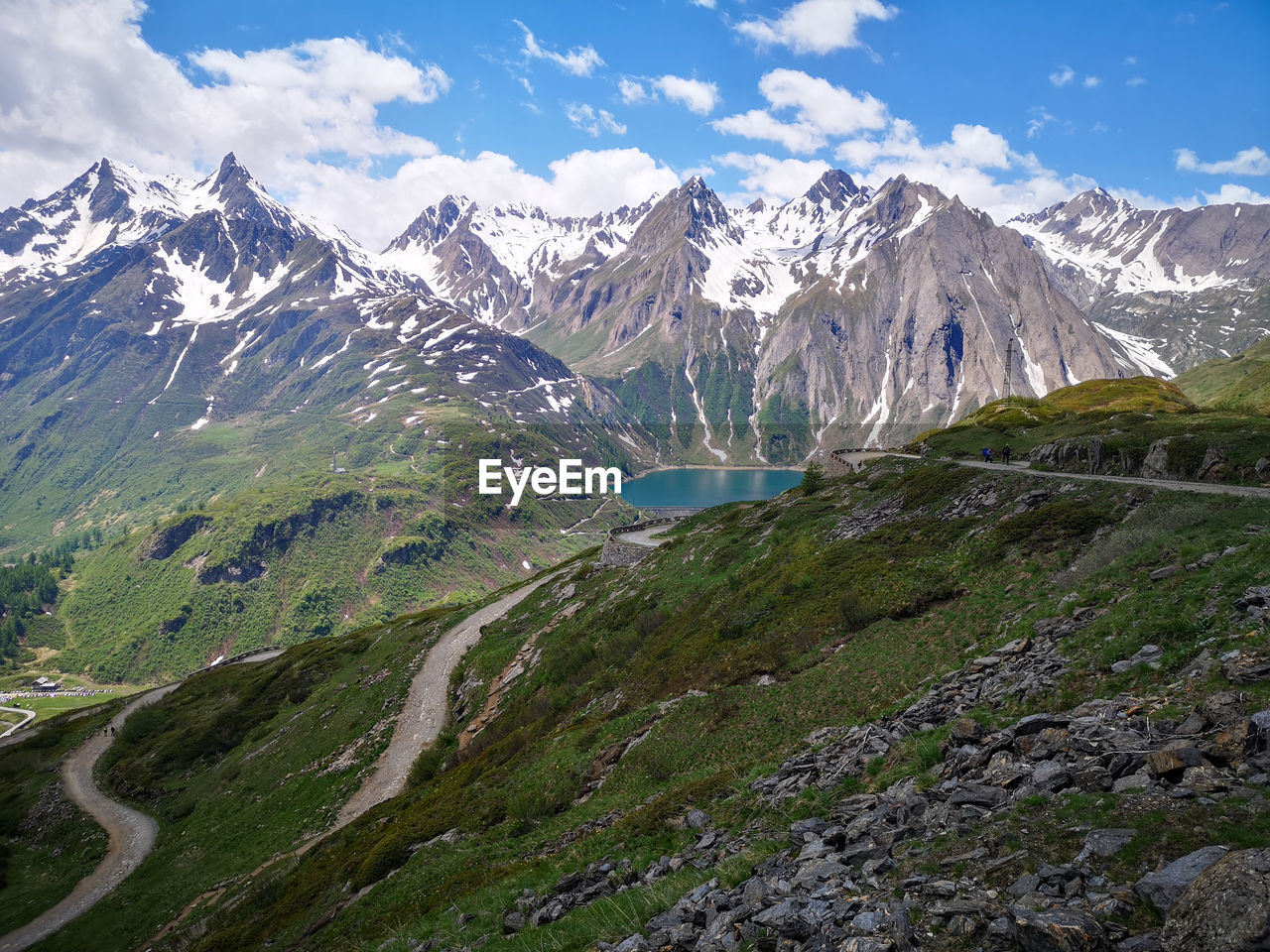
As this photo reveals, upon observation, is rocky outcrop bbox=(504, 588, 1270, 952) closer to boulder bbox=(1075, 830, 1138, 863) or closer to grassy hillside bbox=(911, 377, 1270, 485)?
boulder bbox=(1075, 830, 1138, 863)

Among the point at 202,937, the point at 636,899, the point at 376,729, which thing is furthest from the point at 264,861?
the point at 636,899

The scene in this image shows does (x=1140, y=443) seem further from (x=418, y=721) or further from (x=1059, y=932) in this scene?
(x=418, y=721)

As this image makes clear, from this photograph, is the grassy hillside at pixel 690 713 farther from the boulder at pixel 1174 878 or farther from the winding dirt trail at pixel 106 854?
the winding dirt trail at pixel 106 854

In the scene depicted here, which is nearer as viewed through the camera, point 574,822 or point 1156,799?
point 1156,799

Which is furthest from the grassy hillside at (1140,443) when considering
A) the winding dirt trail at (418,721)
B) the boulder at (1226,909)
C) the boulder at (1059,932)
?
the winding dirt trail at (418,721)

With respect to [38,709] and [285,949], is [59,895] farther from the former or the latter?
[38,709]

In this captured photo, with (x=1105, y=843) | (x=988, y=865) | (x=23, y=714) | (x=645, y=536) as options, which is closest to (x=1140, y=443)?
(x=1105, y=843)
